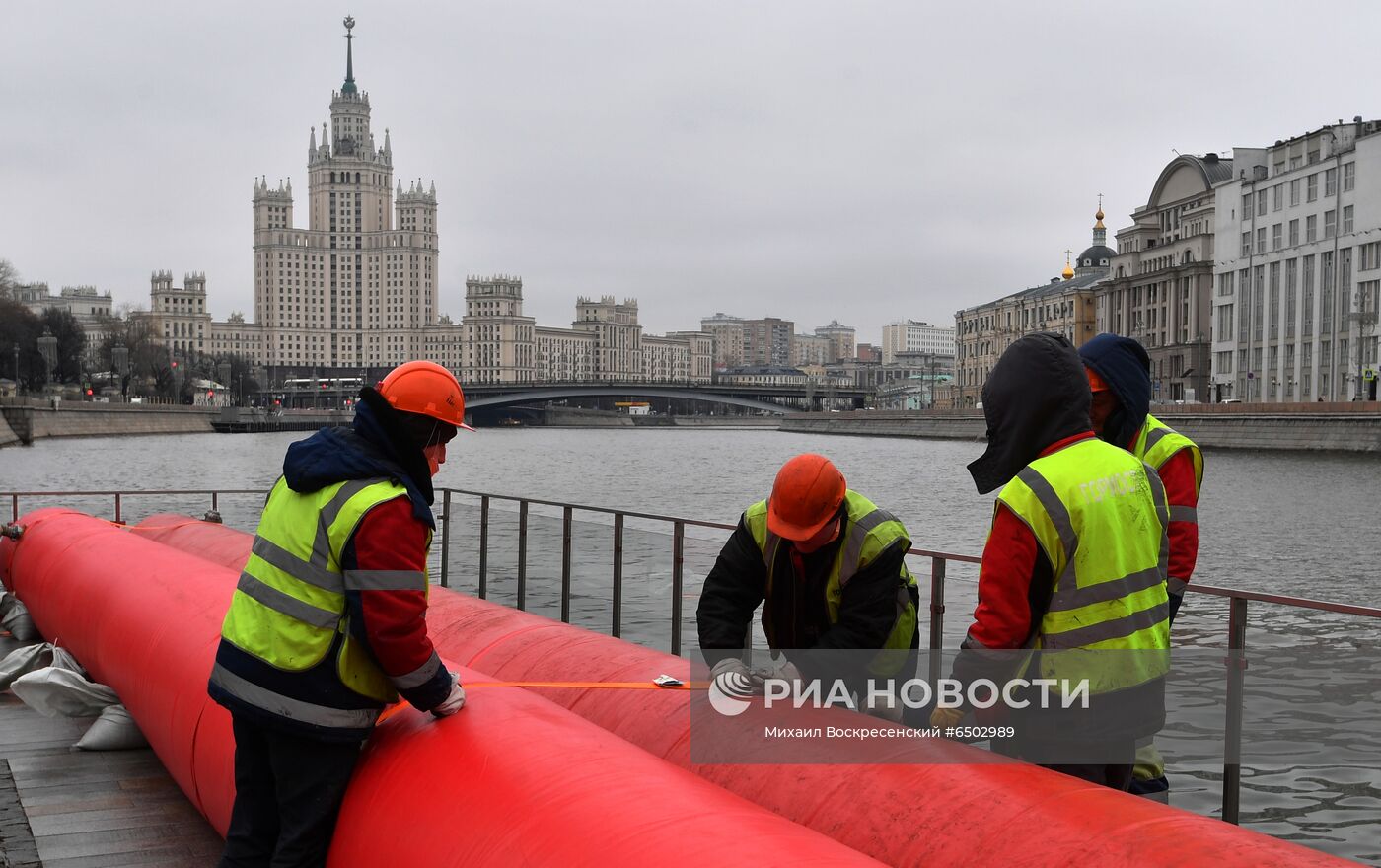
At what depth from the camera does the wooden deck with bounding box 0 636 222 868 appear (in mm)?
4816

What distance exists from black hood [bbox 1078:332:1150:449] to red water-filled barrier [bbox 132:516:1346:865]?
1.25m

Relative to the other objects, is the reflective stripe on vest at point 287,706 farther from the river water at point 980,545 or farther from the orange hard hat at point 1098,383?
the river water at point 980,545

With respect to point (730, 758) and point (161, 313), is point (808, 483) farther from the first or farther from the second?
point (161, 313)

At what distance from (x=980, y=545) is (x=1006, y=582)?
21961 millimetres

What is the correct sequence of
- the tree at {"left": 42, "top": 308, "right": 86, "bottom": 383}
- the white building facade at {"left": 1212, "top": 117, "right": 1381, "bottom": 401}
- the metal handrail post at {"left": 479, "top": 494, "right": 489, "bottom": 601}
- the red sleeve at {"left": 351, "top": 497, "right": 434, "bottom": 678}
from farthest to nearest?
the tree at {"left": 42, "top": 308, "right": 86, "bottom": 383} < the white building facade at {"left": 1212, "top": 117, "right": 1381, "bottom": 401} < the metal handrail post at {"left": 479, "top": 494, "right": 489, "bottom": 601} < the red sleeve at {"left": 351, "top": 497, "right": 434, "bottom": 678}

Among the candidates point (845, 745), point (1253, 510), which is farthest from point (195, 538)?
point (1253, 510)

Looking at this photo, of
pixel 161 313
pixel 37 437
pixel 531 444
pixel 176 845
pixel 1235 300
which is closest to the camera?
pixel 176 845

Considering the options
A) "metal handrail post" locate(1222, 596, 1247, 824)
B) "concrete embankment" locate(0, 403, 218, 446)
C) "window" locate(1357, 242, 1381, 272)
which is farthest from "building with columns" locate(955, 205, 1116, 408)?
"metal handrail post" locate(1222, 596, 1247, 824)

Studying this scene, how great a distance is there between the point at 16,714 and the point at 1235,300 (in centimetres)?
8655

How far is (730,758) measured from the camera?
3916mm

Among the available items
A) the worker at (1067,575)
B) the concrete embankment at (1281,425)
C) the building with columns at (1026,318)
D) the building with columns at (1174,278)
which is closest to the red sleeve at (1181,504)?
the worker at (1067,575)

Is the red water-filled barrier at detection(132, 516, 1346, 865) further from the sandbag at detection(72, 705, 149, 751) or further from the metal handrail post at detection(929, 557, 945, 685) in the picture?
the sandbag at detection(72, 705, 149, 751)

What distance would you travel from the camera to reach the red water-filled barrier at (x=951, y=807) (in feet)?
9.58

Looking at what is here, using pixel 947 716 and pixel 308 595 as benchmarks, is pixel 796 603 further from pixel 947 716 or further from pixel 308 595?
pixel 308 595
